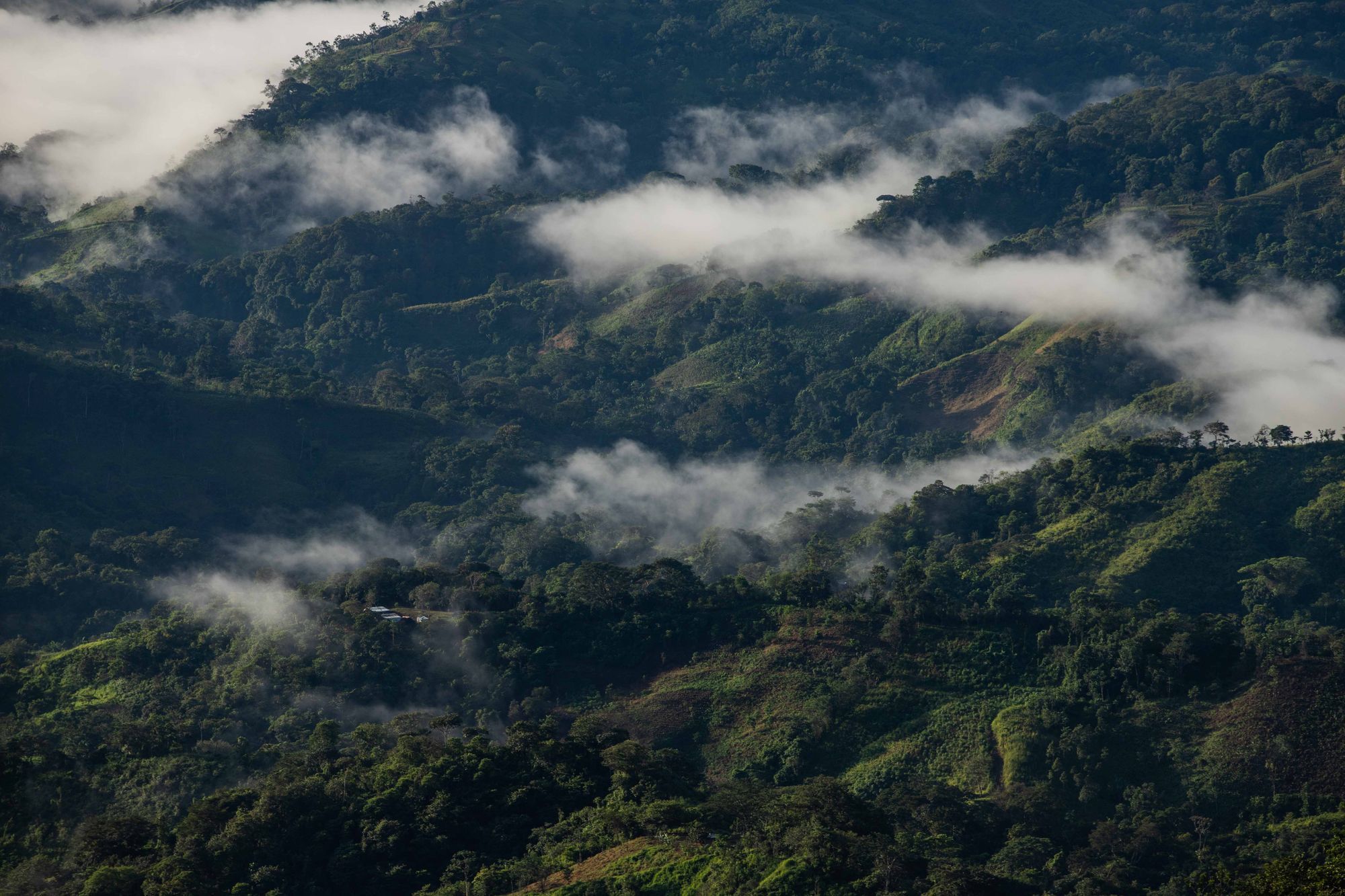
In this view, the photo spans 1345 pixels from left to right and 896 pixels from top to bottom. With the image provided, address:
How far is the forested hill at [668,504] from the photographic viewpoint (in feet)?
198

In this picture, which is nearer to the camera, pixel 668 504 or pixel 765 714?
pixel 765 714

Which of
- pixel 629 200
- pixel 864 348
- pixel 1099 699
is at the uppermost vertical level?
pixel 629 200

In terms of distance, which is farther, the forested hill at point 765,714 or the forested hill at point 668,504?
the forested hill at point 668,504

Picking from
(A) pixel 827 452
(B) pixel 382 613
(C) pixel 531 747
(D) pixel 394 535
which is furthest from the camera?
(A) pixel 827 452

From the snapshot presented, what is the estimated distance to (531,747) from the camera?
62.5 m

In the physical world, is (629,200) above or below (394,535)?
above

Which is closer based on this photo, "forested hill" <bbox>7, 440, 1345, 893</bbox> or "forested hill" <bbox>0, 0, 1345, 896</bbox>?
"forested hill" <bbox>7, 440, 1345, 893</bbox>

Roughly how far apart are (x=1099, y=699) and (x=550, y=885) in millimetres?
29413

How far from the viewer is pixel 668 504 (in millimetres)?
122250

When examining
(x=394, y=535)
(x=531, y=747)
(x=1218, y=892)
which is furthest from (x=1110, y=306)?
(x=1218, y=892)

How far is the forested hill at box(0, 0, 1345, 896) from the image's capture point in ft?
198

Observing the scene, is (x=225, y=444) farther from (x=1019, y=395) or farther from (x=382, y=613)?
(x=1019, y=395)

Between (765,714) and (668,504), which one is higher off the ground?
(668,504)

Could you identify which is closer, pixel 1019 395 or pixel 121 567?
pixel 121 567
